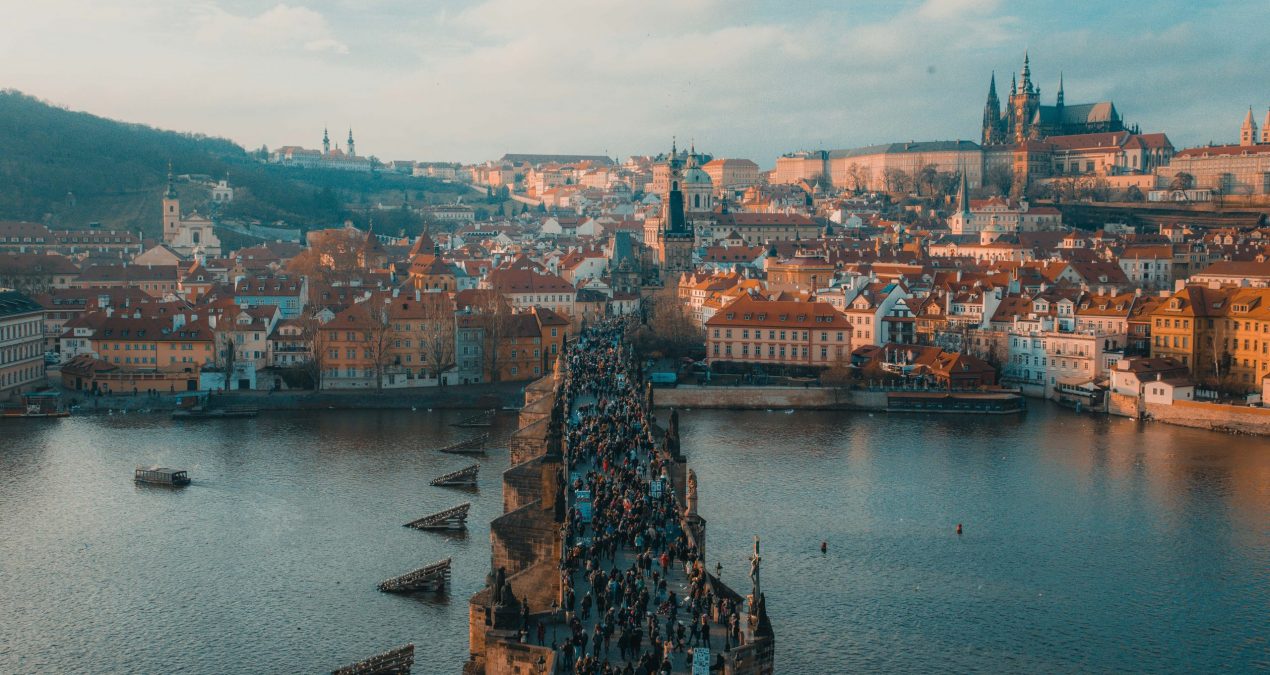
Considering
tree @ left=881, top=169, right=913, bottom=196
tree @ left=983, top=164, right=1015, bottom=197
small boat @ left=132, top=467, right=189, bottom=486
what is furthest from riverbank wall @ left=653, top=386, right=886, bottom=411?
tree @ left=983, top=164, right=1015, bottom=197

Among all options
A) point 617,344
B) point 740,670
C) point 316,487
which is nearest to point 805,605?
point 740,670

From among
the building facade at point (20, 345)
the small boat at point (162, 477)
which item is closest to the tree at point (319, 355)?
the building facade at point (20, 345)

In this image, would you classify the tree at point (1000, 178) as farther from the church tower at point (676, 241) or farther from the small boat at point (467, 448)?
the small boat at point (467, 448)

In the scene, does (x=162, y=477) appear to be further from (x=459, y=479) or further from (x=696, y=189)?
(x=696, y=189)

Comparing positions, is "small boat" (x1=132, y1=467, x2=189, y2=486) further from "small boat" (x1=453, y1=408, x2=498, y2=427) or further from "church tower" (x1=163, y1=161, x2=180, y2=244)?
"church tower" (x1=163, y1=161, x2=180, y2=244)

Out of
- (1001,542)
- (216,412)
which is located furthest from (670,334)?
(1001,542)
